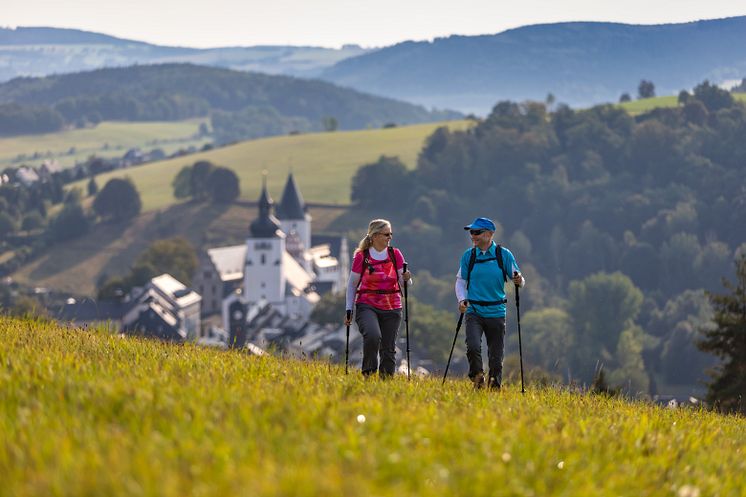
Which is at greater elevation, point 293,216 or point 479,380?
point 479,380

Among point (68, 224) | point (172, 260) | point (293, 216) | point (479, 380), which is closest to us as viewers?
point (479, 380)

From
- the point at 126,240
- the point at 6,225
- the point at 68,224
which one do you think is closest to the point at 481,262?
the point at 126,240

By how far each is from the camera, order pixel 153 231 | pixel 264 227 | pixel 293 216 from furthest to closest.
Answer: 1. pixel 153 231
2. pixel 293 216
3. pixel 264 227

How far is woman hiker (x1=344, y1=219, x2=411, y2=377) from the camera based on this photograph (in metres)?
11.5

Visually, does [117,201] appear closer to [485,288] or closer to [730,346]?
[730,346]

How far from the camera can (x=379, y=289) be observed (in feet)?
38.2

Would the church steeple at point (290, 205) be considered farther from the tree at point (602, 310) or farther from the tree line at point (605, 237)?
the tree at point (602, 310)

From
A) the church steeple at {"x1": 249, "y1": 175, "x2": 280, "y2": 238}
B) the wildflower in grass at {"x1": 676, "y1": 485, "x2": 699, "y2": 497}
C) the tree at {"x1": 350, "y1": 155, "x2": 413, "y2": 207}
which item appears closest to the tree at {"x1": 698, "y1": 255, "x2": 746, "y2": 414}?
the wildflower in grass at {"x1": 676, "y1": 485, "x2": 699, "y2": 497}

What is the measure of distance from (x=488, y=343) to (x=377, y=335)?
1.09 m

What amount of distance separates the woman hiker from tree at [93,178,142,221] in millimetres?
171189

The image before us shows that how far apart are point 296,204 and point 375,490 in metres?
157

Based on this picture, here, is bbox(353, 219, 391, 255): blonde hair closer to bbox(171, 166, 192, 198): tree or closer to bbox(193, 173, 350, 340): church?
bbox(193, 173, 350, 340): church

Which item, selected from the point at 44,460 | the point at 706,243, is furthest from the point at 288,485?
the point at 706,243

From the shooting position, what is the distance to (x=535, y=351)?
116 meters
